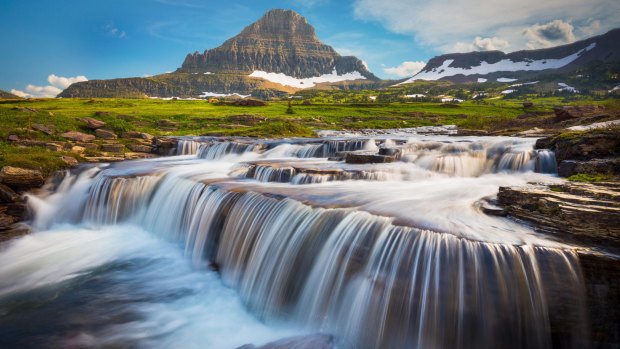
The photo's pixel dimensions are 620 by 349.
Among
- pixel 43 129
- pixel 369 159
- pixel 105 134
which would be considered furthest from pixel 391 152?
pixel 43 129

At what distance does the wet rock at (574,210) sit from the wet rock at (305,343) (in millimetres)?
4807

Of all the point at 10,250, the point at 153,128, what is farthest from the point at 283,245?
the point at 153,128

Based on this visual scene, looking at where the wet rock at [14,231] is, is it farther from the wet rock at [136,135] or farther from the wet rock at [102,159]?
the wet rock at [136,135]

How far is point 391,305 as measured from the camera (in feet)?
21.0

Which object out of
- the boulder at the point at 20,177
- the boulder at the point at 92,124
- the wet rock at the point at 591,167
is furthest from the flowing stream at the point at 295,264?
the boulder at the point at 92,124

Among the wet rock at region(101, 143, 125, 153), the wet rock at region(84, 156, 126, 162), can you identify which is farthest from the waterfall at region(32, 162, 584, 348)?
the wet rock at region(101, 143, 125, 153)

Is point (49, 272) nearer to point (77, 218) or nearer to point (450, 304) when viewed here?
point (77, 218)

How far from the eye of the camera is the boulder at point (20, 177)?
15.3m

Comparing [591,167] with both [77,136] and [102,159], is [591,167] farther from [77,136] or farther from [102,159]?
[77,136]

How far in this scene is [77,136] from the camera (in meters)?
25.5

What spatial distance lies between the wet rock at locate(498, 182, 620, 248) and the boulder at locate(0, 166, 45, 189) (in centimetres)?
1928

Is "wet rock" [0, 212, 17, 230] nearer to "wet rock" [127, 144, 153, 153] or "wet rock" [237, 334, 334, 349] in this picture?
"wet rock" [127, 144, 153, 153]

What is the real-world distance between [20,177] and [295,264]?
1488 centimetres

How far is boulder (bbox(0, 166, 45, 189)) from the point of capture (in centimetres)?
1527
